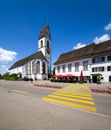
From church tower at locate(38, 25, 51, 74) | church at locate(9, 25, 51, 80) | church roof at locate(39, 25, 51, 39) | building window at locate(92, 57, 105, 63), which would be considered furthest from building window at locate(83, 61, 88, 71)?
church roof at locate(39, 25, 51, 39)

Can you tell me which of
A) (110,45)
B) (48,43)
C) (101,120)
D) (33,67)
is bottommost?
(101,120)

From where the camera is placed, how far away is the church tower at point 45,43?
60.5 meters

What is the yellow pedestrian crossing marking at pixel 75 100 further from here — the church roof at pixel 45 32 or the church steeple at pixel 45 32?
the church roof at pixel 45 32

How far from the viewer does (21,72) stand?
7006 cm

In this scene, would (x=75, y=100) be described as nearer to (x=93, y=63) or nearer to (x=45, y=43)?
(x=93, y=63)

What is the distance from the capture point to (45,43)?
60.4 meters

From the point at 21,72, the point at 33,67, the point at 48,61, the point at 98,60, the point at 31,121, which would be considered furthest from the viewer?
the point at 21,72

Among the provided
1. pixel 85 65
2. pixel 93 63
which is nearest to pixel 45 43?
pixel 85 65

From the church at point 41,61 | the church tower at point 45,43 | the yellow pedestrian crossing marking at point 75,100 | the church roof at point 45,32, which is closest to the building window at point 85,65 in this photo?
the yellow pedestrian crossing marking at point 75,100

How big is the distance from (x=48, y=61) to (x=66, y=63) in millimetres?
22848

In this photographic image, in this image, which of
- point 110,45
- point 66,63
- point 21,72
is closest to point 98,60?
point 110,45

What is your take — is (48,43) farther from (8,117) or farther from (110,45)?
(8,117)

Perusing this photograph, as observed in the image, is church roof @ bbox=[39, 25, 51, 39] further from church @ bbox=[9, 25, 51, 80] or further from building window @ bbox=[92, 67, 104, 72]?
building window @ bbox=[92, 67, 104, 72]

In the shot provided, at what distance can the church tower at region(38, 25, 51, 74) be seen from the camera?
198ft
